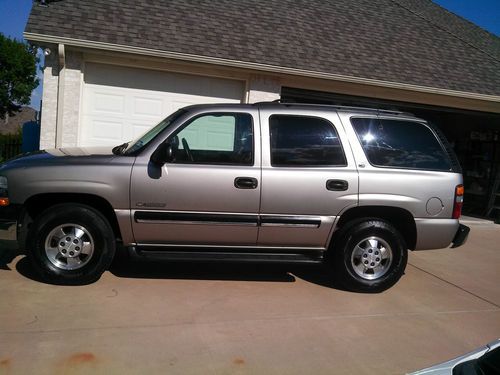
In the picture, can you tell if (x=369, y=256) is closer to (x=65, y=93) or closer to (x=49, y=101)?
(x=65, y=93)

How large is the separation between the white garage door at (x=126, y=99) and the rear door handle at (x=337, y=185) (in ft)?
15.1

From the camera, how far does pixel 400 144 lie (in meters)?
5.64

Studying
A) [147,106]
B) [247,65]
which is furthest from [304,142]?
[147,106]

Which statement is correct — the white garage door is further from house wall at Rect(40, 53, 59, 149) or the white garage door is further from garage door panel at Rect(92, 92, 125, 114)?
house wall at Rect(40, 53, 59, 149)

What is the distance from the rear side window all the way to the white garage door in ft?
14.4

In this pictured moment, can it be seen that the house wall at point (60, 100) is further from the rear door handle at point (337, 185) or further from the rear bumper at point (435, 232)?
the rear bumper at point (435, 232)

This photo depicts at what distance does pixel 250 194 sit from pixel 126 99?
460cm

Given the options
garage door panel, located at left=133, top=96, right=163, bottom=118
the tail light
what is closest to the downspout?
garage door panel, located at left=133, top=96, right=163, bottom=118

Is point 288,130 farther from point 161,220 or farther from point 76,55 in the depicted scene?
point 76,55

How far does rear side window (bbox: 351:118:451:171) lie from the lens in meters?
5.53

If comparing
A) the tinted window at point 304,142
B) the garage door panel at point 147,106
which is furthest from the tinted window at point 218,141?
the garage door panel at point 147,106

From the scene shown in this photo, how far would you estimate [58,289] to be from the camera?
4965 mm

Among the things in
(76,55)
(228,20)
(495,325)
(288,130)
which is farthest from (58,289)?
(228,20)

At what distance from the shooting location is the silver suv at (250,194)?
498 cm
